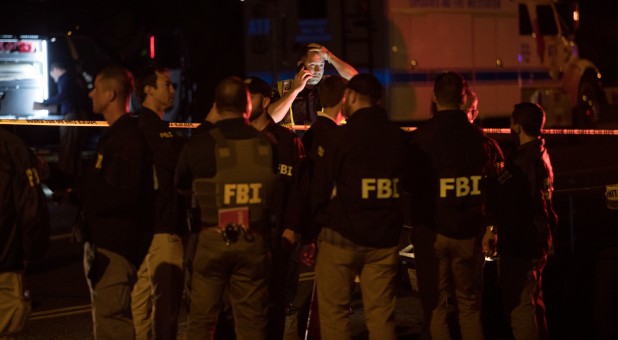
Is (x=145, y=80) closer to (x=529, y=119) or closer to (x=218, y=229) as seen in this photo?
(x=218, y=229)

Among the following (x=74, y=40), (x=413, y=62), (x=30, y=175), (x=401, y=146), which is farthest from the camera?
(x=74, y=40)

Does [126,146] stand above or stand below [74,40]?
below

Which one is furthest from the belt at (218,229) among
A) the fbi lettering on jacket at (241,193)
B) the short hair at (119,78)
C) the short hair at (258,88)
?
the short hair at (258,88)

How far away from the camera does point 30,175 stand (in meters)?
5.60

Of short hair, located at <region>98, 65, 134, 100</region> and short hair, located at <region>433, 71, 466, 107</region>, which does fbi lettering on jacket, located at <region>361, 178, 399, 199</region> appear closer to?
short hair, located at <region>433, 71, 466, 107</region>

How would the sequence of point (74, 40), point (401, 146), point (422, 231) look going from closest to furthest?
point (401, 146), point (422, 231), point (74, 40)

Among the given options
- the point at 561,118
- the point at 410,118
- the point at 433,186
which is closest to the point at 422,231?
the point at 433,186

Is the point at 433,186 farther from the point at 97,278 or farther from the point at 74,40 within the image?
the point at 74,40

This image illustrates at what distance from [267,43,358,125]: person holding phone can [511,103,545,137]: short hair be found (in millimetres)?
1445

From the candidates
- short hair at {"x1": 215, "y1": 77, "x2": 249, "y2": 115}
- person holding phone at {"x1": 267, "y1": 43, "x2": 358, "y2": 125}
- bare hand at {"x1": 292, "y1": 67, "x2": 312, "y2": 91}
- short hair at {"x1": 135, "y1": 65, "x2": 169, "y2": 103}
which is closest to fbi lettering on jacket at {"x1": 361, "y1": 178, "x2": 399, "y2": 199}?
short hair at {"x1": 215, "y1": 77, "x2": 249, "y2": 115}

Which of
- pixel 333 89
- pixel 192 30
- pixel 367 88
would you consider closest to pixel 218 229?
pixel 367 88

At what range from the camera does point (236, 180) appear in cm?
575

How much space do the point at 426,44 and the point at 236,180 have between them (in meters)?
14.4

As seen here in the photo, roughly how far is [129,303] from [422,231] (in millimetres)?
1890
